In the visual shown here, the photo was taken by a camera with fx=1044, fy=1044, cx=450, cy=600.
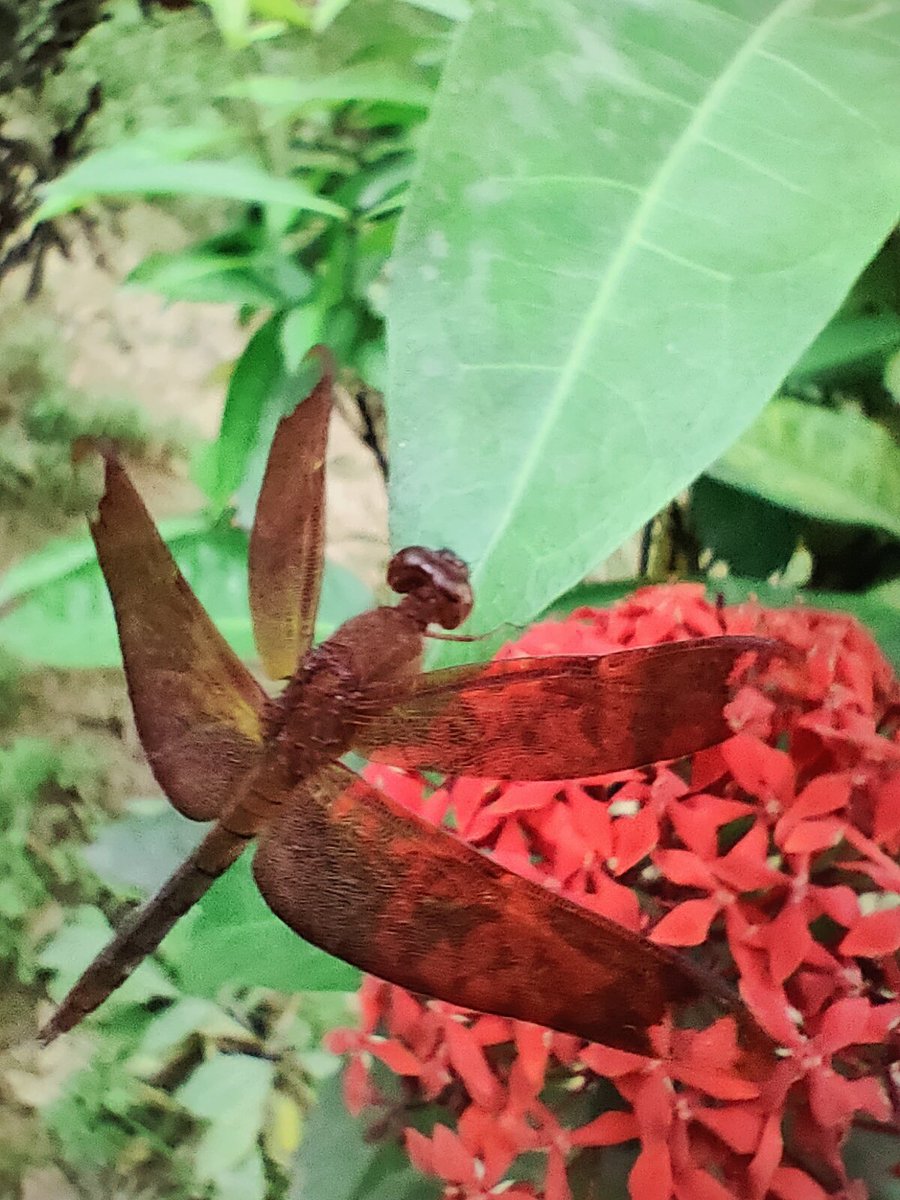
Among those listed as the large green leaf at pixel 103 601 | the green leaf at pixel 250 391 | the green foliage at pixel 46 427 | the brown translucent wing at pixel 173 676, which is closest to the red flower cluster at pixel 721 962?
the brown translucent wing at pixel 173 676

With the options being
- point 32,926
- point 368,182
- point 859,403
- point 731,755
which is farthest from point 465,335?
point 32,926

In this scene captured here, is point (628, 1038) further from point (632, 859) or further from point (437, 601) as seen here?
point (437, 601)

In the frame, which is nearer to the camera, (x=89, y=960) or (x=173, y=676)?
(x=173, y=676)

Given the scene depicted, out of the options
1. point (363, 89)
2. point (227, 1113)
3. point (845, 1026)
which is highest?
point (363, 89)

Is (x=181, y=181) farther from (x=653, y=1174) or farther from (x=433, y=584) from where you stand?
(x=653, y=1174)

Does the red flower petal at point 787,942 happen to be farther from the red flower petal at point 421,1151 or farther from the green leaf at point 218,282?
the green leaf at point 218,282

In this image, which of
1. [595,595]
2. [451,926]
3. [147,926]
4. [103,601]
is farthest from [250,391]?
[451,926]

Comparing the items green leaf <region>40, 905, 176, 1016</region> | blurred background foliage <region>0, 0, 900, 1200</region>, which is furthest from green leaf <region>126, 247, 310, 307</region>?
green leaf <region>40, 905, 176, 1016</region>
